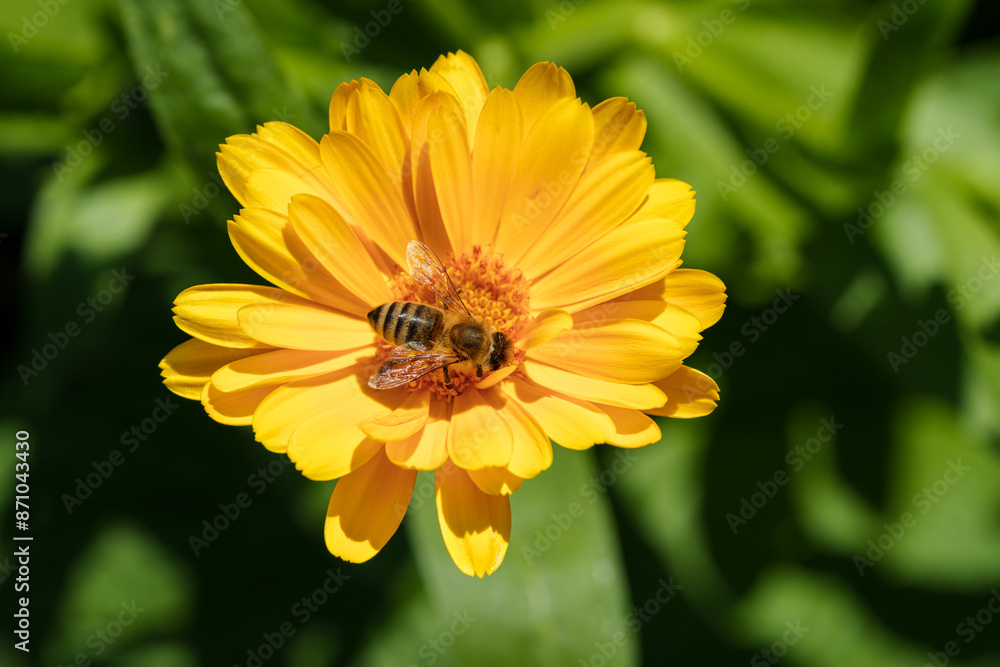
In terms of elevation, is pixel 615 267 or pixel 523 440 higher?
pixel 615 267

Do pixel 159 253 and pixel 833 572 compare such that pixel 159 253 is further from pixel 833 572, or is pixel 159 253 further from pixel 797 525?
pixel 833 572

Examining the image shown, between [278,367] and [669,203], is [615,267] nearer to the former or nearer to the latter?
[669,203]

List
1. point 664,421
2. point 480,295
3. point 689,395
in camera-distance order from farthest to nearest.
Result: point 664,421
point 480,295
point 689,395

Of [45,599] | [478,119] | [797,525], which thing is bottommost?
[797,525]

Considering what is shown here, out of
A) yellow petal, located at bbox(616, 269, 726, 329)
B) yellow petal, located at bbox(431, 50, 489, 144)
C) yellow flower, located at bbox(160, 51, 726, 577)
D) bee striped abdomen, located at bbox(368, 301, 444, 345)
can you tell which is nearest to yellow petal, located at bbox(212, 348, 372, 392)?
yellow flower, located at bbox(160, 51, 726, 577)

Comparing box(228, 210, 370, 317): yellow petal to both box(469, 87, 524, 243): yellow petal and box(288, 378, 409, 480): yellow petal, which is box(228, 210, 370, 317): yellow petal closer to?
box(288, 378, 409, 480): yellow petal

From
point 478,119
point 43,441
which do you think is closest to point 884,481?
point 478,119

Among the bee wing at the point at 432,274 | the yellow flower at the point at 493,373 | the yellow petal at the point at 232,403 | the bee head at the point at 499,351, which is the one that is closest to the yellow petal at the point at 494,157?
the yellow flower at the point at 493,373

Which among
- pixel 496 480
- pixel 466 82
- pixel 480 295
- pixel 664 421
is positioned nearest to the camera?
pixel 496 480

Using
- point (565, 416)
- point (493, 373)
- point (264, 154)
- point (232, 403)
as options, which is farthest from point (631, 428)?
point (264, 154)
